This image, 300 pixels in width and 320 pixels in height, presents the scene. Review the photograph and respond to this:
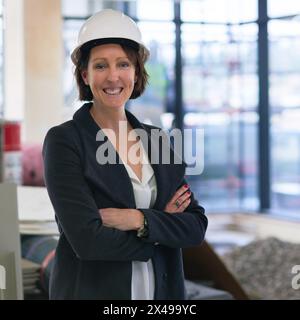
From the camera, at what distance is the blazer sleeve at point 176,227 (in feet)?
2.98

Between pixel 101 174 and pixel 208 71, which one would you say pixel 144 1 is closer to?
pixel 101 174

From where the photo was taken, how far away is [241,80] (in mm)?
5332

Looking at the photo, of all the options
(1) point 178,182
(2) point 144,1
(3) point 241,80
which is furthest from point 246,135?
(1) point 178,182

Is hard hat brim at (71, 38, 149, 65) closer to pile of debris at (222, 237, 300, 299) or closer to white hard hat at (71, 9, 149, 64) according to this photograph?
white hard hat at (71, 9, 149, 64)

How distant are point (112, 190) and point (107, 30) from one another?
24 cm

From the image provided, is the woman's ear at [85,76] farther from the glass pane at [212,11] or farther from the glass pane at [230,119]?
the glass pane at [230,119]

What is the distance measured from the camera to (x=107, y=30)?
0.90m

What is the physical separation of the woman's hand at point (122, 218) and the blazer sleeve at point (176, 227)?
0.05 feet

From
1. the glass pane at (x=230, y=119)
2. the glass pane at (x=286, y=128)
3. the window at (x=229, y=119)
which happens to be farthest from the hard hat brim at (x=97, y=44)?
the glass pane at (x=230, y=119)

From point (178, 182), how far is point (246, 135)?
430 centimetres

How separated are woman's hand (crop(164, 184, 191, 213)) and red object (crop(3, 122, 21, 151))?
1157mm

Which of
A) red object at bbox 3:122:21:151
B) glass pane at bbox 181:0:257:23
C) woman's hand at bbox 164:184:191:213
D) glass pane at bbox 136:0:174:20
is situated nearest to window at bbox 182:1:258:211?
red object at bbox 3:122:21:151

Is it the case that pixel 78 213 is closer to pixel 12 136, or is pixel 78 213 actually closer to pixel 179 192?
pixel 179 192
